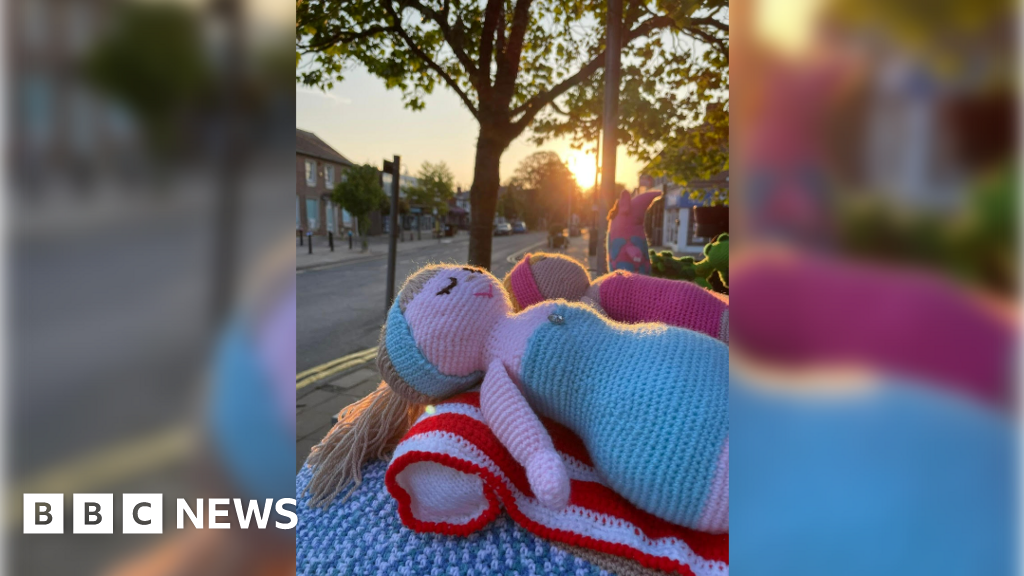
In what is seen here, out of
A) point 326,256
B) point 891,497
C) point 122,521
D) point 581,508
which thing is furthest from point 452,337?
point 326,256

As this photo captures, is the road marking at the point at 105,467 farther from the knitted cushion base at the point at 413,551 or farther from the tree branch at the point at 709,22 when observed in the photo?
the tree branch at the point at 709,22

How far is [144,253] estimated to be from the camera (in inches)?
16.9

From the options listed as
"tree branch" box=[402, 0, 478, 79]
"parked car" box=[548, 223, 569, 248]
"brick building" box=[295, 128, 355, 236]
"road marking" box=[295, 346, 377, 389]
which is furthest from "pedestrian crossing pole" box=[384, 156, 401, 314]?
"brick building" box=[295, 128, 355, 236]

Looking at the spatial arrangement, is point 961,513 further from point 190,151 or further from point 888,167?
point 190,151

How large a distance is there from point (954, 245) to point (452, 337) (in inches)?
29.5

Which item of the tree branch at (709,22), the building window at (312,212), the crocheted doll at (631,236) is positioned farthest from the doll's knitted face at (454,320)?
the building window at (312,212)

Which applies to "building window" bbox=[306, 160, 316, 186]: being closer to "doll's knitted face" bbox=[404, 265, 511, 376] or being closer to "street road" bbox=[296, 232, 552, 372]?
"street road" bbox=[296, 232, 552, 372]

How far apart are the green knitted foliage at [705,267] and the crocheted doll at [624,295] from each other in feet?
1.71

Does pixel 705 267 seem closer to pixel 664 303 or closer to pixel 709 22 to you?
pixel 664 303

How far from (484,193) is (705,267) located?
1908mm

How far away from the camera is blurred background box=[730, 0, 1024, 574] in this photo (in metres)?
0.22

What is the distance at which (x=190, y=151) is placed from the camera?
0.42 metres

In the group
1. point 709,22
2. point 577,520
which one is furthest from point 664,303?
point 709,22

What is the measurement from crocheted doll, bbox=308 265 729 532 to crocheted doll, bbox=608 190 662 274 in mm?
854
